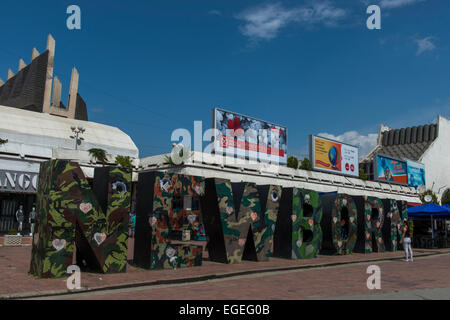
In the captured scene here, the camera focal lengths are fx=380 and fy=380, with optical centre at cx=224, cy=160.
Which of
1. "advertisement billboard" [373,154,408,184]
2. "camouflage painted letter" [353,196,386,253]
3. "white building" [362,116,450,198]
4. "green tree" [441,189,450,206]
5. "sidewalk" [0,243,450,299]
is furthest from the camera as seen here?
"white building" [362,116,450,198]

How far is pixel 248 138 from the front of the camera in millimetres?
34594

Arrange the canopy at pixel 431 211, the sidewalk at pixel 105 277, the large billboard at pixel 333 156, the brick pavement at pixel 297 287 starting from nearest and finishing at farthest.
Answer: the brick pavement at pixel 297 287 → the sidewalk at pixel 105 277 → the canopy at pixel 431 211 → the large billboard at pixel 333 156

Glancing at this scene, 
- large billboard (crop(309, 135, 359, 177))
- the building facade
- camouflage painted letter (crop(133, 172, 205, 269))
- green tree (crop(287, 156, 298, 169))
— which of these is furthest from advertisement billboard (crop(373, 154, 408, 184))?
camouflage painted letter (crop(133, 172, 205, 269))

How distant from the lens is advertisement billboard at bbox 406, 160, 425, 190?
59188 mm

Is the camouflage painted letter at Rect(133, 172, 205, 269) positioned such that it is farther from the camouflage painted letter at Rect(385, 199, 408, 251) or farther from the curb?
the camouflage painted letter at Rect(385, 199, 408, 251)

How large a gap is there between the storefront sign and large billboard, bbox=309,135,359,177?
26.7 metres

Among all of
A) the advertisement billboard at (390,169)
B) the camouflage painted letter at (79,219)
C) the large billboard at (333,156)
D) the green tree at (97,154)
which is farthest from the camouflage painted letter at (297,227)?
the advertisement billboard at (390,169)

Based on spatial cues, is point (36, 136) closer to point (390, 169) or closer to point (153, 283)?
point (153, 283)

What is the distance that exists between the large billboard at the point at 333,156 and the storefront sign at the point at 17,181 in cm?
2667

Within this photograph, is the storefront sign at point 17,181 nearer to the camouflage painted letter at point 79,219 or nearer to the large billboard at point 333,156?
the camouflage painted letter at point 79,219

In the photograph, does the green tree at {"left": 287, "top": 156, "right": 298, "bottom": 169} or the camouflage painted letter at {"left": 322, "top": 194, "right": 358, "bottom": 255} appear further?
the green tree at {"left": 287, "top": 156, "right": 298, "bottom": 169}

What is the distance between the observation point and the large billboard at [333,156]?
40375 mm

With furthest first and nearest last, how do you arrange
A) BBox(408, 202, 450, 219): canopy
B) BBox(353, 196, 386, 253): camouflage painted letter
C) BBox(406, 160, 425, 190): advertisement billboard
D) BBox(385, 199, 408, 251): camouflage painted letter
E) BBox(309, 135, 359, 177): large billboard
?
BBox(406, 160, 425, 190): advertisement billboard, BBox(309, 135, 359, 177): large billboard, BBox(408, 202, 450, 219): canopy, BBox(385, 199, 408, 251): camouflage painted letter, BBox(353, 196, 386, 253): camouflage painted letter
